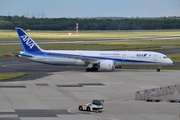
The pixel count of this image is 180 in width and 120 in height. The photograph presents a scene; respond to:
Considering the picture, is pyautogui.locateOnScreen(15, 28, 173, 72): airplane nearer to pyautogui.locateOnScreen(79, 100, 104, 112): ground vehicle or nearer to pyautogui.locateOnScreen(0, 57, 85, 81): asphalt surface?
pyautogui.locateOnScreen(0, 57, 85, 81): asphalt surface

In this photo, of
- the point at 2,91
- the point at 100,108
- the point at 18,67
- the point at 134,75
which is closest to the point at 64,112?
the point at 100,108

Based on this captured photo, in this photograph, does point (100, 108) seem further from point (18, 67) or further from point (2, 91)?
point (18, 67)

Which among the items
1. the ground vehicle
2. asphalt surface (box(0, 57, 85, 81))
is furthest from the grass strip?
the ground vehicle

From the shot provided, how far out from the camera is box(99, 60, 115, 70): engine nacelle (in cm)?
8788

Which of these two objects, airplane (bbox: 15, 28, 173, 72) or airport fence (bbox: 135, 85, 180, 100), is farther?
airplane (bbox: 15, 28, 173, 72)

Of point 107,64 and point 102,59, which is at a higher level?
point 102,59

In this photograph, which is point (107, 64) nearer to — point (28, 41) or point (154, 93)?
point (28, 41)

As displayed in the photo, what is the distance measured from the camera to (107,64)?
87.9 meters

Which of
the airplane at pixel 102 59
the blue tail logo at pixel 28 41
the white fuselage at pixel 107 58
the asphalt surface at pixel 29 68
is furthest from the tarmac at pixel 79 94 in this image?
the blue tail logo at pixel 28 41

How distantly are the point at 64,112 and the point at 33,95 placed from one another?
1207 centimetres

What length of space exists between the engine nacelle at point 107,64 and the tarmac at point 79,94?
1.01 meters

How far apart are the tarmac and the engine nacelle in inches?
39.7

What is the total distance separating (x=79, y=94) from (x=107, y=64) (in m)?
27.2

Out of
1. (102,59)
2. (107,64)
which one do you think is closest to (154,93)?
(107,64)
